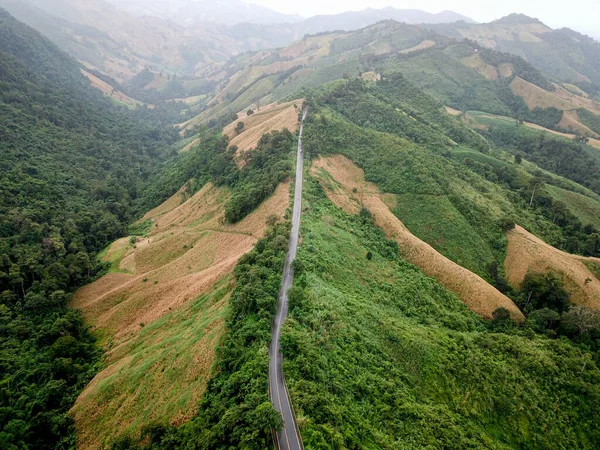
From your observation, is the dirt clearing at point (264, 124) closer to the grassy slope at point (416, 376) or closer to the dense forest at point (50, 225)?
the dense forest at point (50, 225)

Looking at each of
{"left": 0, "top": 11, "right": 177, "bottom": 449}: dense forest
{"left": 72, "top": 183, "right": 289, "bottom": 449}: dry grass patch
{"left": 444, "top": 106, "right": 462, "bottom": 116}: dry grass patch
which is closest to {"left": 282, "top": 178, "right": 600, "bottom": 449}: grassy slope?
{"left": 72, "top": 183, "right": 289, "bottom": 449}: dry grass patch

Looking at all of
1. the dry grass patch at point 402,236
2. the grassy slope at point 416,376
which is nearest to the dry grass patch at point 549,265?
the dry grass patch at point 402,236

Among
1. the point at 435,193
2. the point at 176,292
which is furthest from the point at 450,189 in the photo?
the point at 176,292

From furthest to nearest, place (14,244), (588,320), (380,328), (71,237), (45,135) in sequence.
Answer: (45,135), (71,237), (14,244), (588,320), (380,328)

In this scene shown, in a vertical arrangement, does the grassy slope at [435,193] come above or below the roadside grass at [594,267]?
above

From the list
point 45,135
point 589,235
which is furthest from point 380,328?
point 45,135

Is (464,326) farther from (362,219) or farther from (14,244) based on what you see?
(14,244)

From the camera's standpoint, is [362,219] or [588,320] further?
[362,219]
